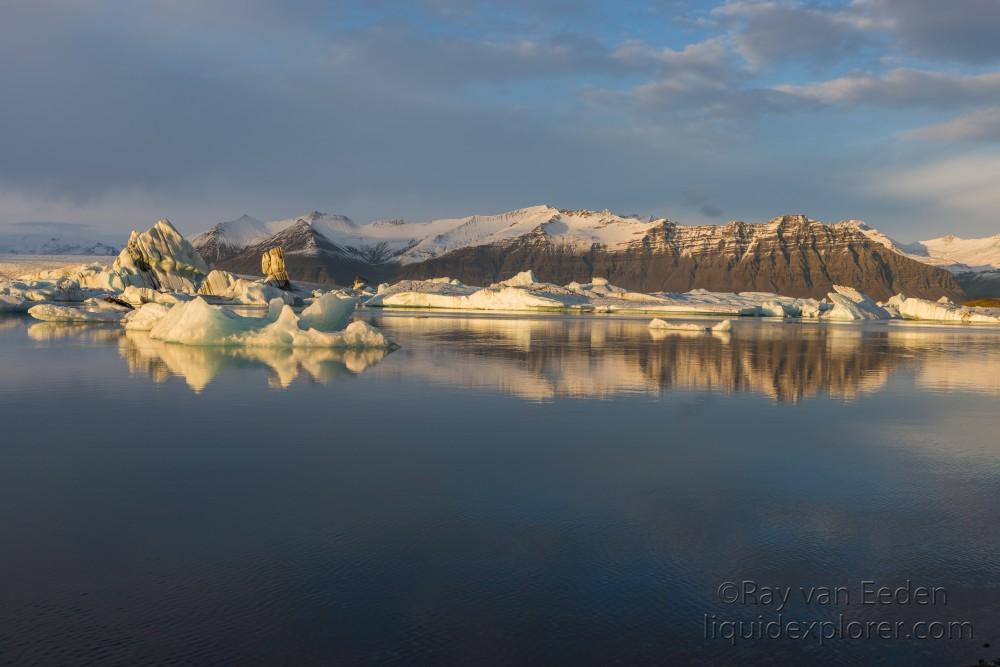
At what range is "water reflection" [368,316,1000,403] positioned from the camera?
597 inches

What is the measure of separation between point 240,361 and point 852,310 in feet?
194

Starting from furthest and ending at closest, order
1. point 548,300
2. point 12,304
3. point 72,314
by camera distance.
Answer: point 548,300 < point 12,304 < point 72,314

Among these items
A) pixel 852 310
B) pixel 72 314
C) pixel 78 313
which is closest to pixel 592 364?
pixel 72 314

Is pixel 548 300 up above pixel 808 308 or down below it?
above

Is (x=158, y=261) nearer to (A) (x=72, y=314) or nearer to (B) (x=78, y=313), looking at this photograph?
(B) (x=78, y=313)

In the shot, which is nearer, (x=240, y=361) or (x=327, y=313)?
(x=240, y=361)

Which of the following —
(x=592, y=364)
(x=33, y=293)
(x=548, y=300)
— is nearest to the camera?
(x=592, y=364)

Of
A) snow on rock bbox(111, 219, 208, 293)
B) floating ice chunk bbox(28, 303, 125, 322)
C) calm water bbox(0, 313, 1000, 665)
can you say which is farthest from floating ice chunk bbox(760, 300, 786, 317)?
A: calm water bbox(0, 313, 1000, 665)

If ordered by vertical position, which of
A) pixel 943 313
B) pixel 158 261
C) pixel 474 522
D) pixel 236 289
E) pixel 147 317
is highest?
pixel 158 261

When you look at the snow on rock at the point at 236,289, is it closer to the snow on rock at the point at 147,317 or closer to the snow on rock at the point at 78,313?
the snow on rock at the point at 78,313

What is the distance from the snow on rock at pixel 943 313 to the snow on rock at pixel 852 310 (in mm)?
2603

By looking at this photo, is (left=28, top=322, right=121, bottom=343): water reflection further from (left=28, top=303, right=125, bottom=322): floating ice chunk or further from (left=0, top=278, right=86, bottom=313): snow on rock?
(left=0, top=278, right=86, bottom=313): snow on rock

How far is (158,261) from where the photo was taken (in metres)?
66.2

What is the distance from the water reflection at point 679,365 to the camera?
15172mm
